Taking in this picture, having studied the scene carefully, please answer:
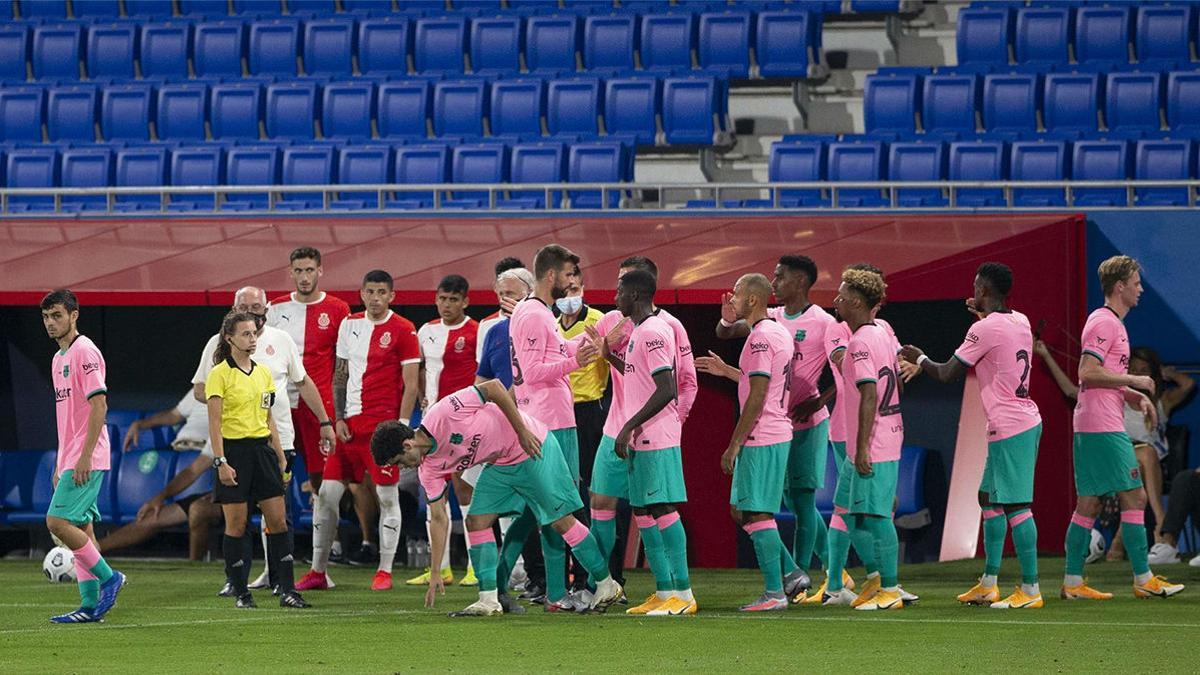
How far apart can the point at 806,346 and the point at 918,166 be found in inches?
253

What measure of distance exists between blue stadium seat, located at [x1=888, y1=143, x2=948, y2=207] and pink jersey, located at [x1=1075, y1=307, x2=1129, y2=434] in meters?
5.84

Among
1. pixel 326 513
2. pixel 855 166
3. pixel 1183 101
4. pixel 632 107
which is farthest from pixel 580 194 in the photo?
pixel 326 513

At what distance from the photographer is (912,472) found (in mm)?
13508

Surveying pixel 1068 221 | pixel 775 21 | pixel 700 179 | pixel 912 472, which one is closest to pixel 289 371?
pixel 912 472

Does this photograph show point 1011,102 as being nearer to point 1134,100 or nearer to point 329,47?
point 1134,100

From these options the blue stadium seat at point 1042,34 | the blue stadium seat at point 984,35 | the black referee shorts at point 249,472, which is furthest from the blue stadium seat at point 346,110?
the black referee shorts at point 249,472

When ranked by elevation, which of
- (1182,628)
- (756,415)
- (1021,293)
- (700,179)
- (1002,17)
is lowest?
(1182,628)

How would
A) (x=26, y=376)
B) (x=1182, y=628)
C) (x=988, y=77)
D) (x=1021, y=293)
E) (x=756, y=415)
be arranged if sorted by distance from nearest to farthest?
(x=1182, y=628) < (x=756, y=415) < (x=1021, y=293) < (x=26, y=376) < (x=988, y=77)

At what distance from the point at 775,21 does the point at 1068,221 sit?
615 centimetres

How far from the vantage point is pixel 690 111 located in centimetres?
1817

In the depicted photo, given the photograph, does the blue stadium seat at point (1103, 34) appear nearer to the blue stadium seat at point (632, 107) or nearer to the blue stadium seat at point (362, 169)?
the blue stadium seat at point (632, 107)

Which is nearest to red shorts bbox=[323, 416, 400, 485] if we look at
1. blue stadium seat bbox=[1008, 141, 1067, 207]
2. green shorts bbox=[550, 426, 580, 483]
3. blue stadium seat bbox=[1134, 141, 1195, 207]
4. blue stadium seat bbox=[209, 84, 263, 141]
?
green shorts bbox=[550, 426, 580, 483]

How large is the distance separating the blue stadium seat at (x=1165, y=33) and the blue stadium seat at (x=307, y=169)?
8132mm

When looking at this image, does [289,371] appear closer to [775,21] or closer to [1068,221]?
[1068,221]
